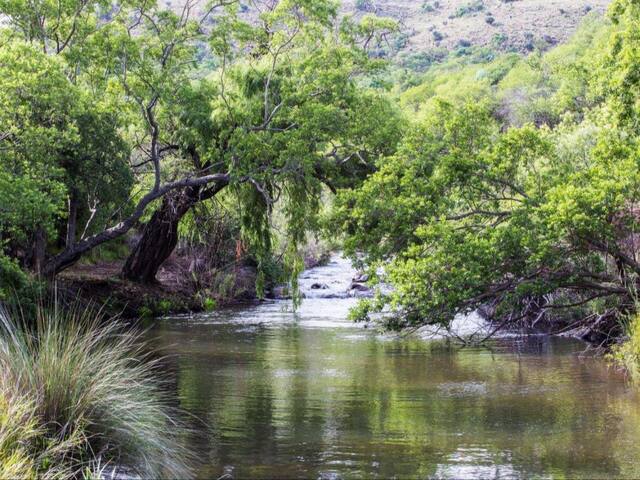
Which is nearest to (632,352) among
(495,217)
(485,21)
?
(495,217)

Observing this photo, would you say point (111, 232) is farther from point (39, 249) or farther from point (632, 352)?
point (632, 352)

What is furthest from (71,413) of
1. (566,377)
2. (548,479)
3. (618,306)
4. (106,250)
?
(106,250)

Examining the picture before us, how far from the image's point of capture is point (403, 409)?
12.5 meters

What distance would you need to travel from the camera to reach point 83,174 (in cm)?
2128

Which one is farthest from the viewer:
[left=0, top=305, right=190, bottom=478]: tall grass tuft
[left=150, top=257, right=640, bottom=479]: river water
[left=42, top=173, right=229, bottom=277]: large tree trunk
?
[left=42, top=173, right=229, bottom=277]: large tree trunk

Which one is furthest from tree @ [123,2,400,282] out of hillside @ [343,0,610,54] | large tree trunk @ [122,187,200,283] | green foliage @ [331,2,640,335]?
hillside @ [343,0,610,54]

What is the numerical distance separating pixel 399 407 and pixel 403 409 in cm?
18

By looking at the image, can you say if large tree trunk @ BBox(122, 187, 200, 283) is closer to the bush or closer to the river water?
the river water

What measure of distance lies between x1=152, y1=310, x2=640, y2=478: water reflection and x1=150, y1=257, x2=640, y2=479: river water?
23 mm

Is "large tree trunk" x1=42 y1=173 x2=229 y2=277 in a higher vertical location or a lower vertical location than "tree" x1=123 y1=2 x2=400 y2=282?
lower

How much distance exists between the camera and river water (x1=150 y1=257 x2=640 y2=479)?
9.47 metres

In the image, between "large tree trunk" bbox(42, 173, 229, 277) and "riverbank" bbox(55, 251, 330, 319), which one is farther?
"riverbank" bbox(55, 251, 330, 319)

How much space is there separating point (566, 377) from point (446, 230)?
11.0 feet

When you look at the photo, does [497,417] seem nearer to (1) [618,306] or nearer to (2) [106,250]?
(1) [618,306]
